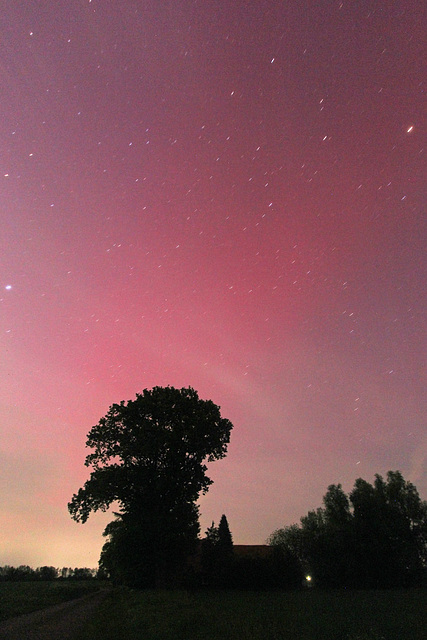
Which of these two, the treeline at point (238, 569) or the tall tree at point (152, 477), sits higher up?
the tall tree at point (152, 477)

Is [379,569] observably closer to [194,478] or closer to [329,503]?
[329,503]

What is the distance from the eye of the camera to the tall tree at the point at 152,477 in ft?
114

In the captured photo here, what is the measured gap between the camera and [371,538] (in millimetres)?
57281

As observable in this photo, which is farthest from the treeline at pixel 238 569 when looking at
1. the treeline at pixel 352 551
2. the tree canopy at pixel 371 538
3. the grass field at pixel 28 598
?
the grass field at pixel 28 598

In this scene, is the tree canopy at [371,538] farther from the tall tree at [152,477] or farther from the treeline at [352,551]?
the tall tree at [152,477]

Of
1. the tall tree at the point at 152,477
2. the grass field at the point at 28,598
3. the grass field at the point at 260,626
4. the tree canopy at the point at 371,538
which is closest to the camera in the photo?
the grass field at the point at 260,626

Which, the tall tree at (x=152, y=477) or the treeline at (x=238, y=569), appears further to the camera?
the treeline at (x=238, y=569)

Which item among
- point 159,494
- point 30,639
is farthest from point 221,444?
point 30,639

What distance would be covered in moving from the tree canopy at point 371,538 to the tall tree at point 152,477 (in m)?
22.3

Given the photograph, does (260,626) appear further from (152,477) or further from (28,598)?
(28,598)

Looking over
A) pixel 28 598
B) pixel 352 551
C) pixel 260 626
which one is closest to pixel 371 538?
pixel 352 551

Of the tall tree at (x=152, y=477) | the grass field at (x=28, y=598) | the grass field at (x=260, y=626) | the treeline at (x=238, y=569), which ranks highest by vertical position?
the tall tree at (x=152, y=477)

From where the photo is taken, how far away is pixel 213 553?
151 ft

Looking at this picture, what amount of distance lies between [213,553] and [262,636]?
36.5 metres
